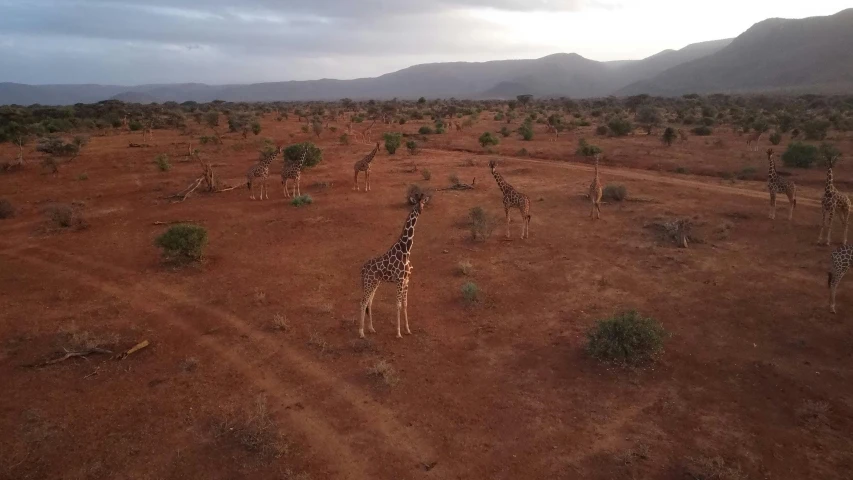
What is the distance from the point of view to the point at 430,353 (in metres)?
9.32

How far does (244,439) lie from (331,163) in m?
23.7

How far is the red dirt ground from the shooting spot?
6.75 metres

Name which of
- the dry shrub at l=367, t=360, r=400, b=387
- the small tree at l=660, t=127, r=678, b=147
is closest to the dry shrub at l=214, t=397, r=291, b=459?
the dry shrub at l=367, t=360, r=400, b=387

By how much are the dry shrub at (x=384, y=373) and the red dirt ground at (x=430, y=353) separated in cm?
11

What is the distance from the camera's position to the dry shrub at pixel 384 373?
8.32 meters

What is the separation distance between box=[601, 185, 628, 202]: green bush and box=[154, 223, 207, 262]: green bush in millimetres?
14652

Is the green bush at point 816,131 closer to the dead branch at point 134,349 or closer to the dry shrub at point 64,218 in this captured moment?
the dead branch at point 134,349

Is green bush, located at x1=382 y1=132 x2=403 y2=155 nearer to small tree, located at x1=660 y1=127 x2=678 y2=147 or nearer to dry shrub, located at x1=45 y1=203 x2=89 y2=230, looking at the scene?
small tree, located at x1=660 y1=127 x2=678 y2=147

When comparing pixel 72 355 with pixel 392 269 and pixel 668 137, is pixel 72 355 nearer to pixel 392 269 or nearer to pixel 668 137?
pixel 392 269

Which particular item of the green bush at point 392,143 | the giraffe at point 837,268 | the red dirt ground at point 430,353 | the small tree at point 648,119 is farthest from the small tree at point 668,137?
the giraffe at point 837,268

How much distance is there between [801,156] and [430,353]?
954 inches

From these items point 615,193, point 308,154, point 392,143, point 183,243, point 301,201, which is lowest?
point 183,243

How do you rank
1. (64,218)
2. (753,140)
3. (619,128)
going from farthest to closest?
(619,128)
(753,140)
(64,218)

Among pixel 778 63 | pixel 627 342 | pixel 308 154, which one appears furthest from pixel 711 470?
pixel 778 63
